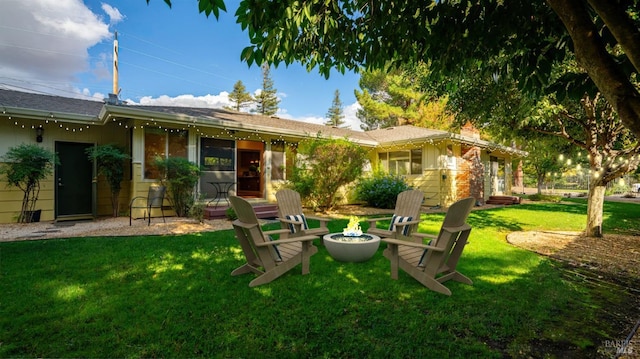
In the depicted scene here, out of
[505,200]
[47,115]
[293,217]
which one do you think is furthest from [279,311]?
[505,200]

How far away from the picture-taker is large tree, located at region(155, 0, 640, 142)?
5.33 ft

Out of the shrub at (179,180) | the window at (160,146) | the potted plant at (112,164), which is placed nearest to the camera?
the potted plant at (112,164)

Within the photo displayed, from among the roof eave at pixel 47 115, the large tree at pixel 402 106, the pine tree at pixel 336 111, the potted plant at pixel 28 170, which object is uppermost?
the pine tree at pixel 336 111

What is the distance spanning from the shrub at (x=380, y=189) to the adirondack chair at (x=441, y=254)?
24.4 ft

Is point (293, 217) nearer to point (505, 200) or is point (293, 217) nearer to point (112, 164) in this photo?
point (112, 164)

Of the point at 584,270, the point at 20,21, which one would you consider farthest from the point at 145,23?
the point at 584,270

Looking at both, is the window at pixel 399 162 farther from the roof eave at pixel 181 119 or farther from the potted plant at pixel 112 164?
the potted plant at pixel 112 164

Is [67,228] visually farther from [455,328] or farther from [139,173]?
[455,328]

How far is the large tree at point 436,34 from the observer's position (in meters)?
1.62

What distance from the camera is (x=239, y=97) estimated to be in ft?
123

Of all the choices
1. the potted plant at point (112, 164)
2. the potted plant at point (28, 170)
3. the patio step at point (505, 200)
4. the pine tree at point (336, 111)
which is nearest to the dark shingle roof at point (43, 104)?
the potted plant at point (28, 170)

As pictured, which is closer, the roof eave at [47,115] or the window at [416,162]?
the roof eave at [47,115]

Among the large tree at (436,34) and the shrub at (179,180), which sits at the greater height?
the large tree at (436,34)

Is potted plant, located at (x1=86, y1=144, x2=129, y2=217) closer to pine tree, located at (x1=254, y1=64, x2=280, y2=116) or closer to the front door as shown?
the front door
